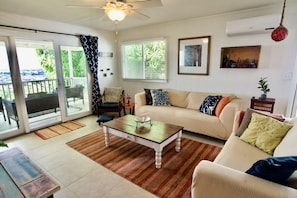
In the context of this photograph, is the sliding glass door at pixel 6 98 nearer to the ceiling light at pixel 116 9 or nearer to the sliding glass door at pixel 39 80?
the sliding glass door at pixel 39 80

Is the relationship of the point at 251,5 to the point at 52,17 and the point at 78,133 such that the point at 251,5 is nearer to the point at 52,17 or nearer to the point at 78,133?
the point at 52,17

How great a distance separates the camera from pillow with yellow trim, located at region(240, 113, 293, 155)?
5.93 feet

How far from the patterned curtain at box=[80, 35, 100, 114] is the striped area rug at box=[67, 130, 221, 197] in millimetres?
1707

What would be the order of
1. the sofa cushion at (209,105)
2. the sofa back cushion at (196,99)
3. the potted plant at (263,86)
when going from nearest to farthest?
the potted plant at (263,86), the sofa cushion at (209,105), the sofa back cushion at (196,99)

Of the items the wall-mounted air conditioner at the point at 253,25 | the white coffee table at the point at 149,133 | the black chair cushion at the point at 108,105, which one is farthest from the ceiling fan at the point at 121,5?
the black chair cushion at the point at 108,105

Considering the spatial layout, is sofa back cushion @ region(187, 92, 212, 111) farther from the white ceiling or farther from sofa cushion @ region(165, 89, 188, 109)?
the white ceiling

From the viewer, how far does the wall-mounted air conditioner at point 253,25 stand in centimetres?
290

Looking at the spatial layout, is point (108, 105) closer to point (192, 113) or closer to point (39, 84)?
point (39, 84)

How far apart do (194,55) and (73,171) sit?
3.37 metres

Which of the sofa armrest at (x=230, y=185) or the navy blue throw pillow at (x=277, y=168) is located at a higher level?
the navy blue throw pillow at (x=277, y=168)

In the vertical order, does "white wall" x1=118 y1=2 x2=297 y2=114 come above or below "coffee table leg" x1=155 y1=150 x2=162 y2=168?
above

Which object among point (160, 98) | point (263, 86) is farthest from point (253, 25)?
point (160, 98)

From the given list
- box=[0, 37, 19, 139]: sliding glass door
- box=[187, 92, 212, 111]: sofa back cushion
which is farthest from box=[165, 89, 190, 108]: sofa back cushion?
box=[0, 37, 19, 139]: sliding glass door

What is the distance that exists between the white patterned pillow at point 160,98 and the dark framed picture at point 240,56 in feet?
4.63
